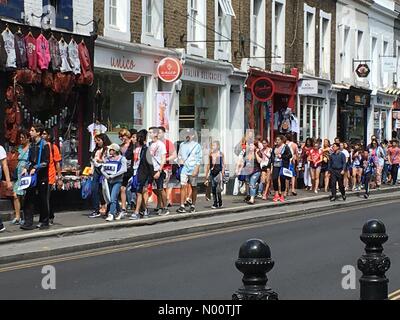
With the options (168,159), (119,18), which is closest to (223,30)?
(119,18)

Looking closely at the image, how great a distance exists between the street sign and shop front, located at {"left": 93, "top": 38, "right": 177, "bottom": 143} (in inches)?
655

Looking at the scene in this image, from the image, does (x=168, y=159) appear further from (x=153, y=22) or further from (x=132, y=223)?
(x=153, y=22)

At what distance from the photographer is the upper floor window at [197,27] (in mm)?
24016

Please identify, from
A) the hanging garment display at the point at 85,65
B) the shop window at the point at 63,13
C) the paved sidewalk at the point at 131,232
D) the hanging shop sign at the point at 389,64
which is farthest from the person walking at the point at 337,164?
the hanging shop sign at the point at 389,64

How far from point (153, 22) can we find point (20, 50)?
640 centimetres

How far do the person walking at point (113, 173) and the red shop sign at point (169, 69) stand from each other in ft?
18.7

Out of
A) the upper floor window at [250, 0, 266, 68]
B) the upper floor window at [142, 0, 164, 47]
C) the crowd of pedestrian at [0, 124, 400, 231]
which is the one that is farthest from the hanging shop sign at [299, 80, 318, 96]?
the upper floor window at [142, 0, 164, 47]

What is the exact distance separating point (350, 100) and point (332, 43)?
3.12 meters

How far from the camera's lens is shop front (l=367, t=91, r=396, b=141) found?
4084 centimetres

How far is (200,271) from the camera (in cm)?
1067

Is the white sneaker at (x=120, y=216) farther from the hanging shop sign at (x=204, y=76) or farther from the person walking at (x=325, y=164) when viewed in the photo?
the person walking at (x=325, y=164)
